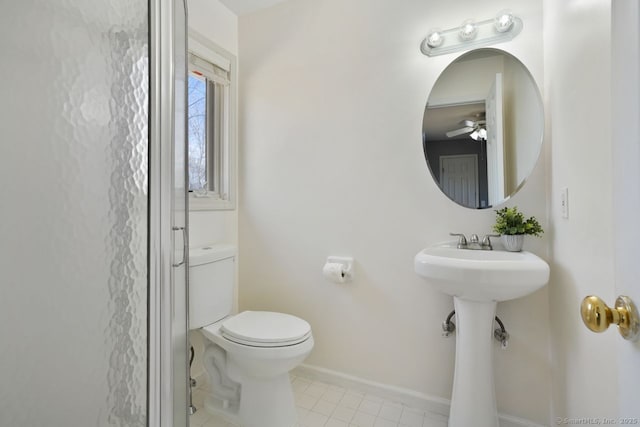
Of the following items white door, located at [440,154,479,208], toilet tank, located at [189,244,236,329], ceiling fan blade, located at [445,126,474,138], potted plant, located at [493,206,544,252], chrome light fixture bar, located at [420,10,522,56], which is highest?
chrome light fixture bar, located at [420,10,522,56]

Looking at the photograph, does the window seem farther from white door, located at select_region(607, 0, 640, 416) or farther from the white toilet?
white door, located at select_region(607, 0, 640, 416)

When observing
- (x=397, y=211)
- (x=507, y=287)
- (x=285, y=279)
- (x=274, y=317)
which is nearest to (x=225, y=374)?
(x=274, y=317)

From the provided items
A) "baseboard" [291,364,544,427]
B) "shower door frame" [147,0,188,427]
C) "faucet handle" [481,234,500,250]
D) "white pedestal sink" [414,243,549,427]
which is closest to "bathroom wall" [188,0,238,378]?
"baseboard" [291,364,544,427]

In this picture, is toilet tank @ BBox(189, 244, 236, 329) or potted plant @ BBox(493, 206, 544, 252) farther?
toilet tank @ BBox(189, 244, 236, 329)

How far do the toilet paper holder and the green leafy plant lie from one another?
2.45ft

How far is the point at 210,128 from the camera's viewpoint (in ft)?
6.55

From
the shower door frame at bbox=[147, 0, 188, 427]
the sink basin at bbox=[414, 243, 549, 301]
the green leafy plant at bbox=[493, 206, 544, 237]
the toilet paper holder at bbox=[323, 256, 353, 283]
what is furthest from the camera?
the toilet paper holder at bbox=[323, 256, 353, 283]

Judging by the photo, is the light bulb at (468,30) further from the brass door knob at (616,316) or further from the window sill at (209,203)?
the window sill at (209,203)

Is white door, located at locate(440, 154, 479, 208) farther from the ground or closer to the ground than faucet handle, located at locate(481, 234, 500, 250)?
farther from the ground

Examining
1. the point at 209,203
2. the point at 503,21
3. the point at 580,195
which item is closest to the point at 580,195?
the point at 580,195

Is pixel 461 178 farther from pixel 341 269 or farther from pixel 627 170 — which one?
pixel 627 170

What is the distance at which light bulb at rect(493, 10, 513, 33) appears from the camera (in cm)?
136

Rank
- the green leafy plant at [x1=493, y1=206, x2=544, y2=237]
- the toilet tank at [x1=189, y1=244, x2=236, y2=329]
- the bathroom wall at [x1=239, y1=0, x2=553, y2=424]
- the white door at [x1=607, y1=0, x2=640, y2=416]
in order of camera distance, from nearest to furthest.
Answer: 1. the white door at [x1=607, y1=0, x2=640, y2=416]
2. the green leafy plant at [x1=493, y1=206, x2=544, y2=237]
3. the bathroom wall at [x1=239, y1=0, x2=553, y2=424]
4. the toilet tank at [x1=189, y1=244, x2=236, y2=329]

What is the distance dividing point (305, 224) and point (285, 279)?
0.38 metres
